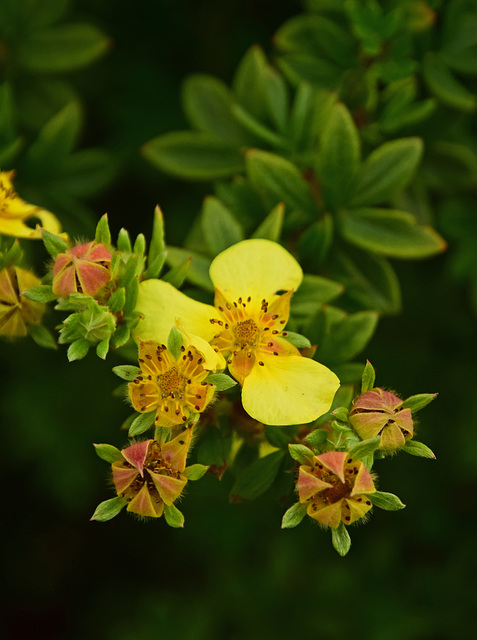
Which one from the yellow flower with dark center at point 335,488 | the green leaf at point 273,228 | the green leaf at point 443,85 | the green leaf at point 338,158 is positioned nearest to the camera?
the yellow flower with dark center at point 335,488

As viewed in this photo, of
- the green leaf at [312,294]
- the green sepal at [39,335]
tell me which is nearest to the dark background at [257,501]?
the green leaf at [312,294]

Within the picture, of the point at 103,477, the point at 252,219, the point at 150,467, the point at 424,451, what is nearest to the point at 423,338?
the point at 252,219

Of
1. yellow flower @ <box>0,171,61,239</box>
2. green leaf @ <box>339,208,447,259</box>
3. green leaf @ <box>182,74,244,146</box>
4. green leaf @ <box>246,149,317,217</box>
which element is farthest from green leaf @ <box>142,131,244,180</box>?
yellow flower @ <box>0,171,61,239</box>

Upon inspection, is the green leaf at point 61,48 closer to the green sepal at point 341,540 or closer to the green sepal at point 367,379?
the green sepal at point 367,379

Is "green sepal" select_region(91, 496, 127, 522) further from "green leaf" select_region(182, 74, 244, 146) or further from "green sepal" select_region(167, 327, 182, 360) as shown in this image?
"green leaf" select_region(182, 74, 244, 146)

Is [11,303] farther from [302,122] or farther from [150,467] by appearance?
[302,122]

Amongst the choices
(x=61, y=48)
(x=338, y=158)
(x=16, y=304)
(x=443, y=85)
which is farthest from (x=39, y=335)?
(x=443, y=85)
